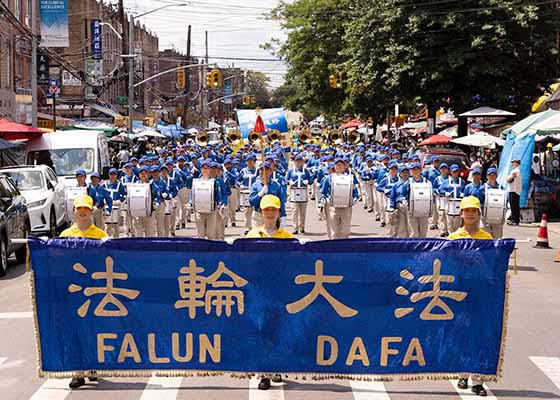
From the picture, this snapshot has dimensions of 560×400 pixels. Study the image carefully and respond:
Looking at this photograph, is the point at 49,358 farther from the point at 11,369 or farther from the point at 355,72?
the point at 355,72

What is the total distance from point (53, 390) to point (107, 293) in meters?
1.09

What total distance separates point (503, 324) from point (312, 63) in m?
54.8

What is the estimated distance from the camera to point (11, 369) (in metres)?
9.02

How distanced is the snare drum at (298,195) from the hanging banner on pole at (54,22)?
21.0m

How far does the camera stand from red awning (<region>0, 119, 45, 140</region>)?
25984 millimetres

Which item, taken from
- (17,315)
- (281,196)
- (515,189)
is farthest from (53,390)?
(515,189)

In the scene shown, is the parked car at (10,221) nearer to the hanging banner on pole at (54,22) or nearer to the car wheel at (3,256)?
the car wheel at (3,256)

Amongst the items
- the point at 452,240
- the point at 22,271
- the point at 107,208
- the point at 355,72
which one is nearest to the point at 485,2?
the point at 355,72

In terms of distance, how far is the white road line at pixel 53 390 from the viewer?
7898 mm

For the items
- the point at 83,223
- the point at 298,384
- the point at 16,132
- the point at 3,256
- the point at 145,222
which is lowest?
the point at 298,384

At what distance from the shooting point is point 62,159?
2438 centimetres

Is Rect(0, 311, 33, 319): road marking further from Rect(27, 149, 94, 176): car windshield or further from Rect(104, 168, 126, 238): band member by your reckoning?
Rect(27, 149, 94, 176): car windshield

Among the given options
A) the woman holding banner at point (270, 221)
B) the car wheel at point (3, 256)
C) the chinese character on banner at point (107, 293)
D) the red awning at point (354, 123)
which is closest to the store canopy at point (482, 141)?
the car wheel at point (3, 256)

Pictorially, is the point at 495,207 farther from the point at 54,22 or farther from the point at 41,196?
the point at 54,22
